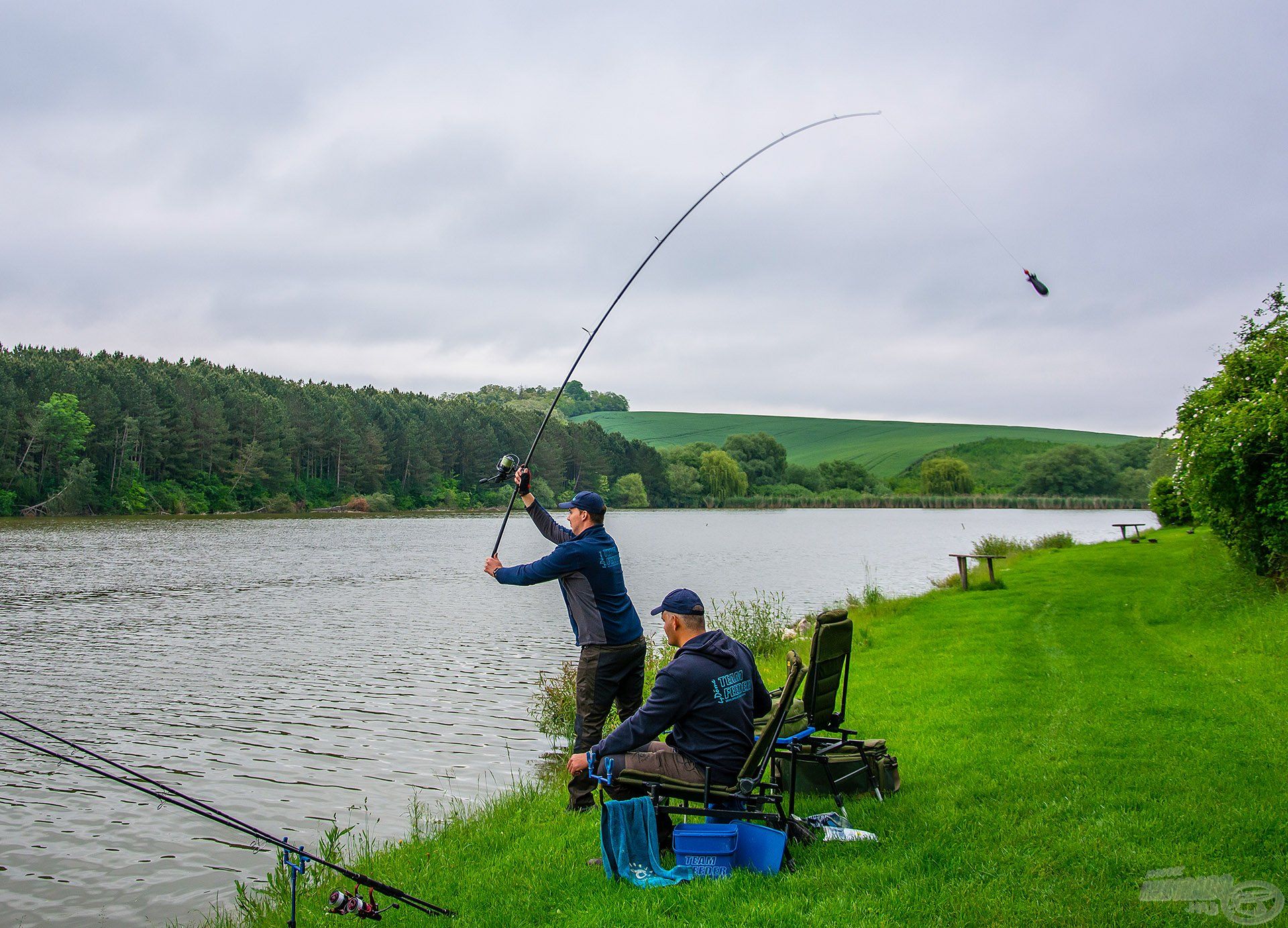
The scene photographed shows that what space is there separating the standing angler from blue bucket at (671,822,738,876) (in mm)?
1640

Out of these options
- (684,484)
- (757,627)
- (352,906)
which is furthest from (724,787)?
(684,484)

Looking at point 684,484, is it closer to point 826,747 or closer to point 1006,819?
point 826,747

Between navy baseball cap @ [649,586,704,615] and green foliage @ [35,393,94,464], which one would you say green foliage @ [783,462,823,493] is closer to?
green foliage @ [35,393,94,464]

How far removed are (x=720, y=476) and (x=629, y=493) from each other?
49.1 feet

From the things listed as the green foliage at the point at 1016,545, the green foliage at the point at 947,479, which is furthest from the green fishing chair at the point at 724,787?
the green foliage at the point at 947,479

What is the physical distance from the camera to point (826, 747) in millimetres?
6844

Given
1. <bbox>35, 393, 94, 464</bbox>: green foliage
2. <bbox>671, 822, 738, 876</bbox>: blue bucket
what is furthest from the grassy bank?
<bbox>671, 822, 738, 876</bbox>: blue bucket

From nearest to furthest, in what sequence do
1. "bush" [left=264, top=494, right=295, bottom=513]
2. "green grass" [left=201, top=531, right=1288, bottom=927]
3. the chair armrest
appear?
"green grass" [left=201, top=531, right=1288, bottom=927]
the chair armrest
"bush" [left=264, top=494, right=295, bottom=513]

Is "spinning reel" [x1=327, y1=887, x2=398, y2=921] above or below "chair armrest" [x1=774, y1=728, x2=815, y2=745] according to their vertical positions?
below

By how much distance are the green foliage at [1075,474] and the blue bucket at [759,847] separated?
121992 millimetres

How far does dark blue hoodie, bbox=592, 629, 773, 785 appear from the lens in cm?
538

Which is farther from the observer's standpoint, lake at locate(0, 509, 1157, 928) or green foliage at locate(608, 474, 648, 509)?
green foliage at locate(608, 474, 648, 509)

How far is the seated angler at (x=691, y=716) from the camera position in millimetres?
5391

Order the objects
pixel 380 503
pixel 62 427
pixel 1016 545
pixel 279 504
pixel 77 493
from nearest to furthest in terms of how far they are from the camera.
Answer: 1. pixel 1016 545
2. pixel 62 427
3. pixel 77 493
4. pixel 279 504
5. pixel 380 503
